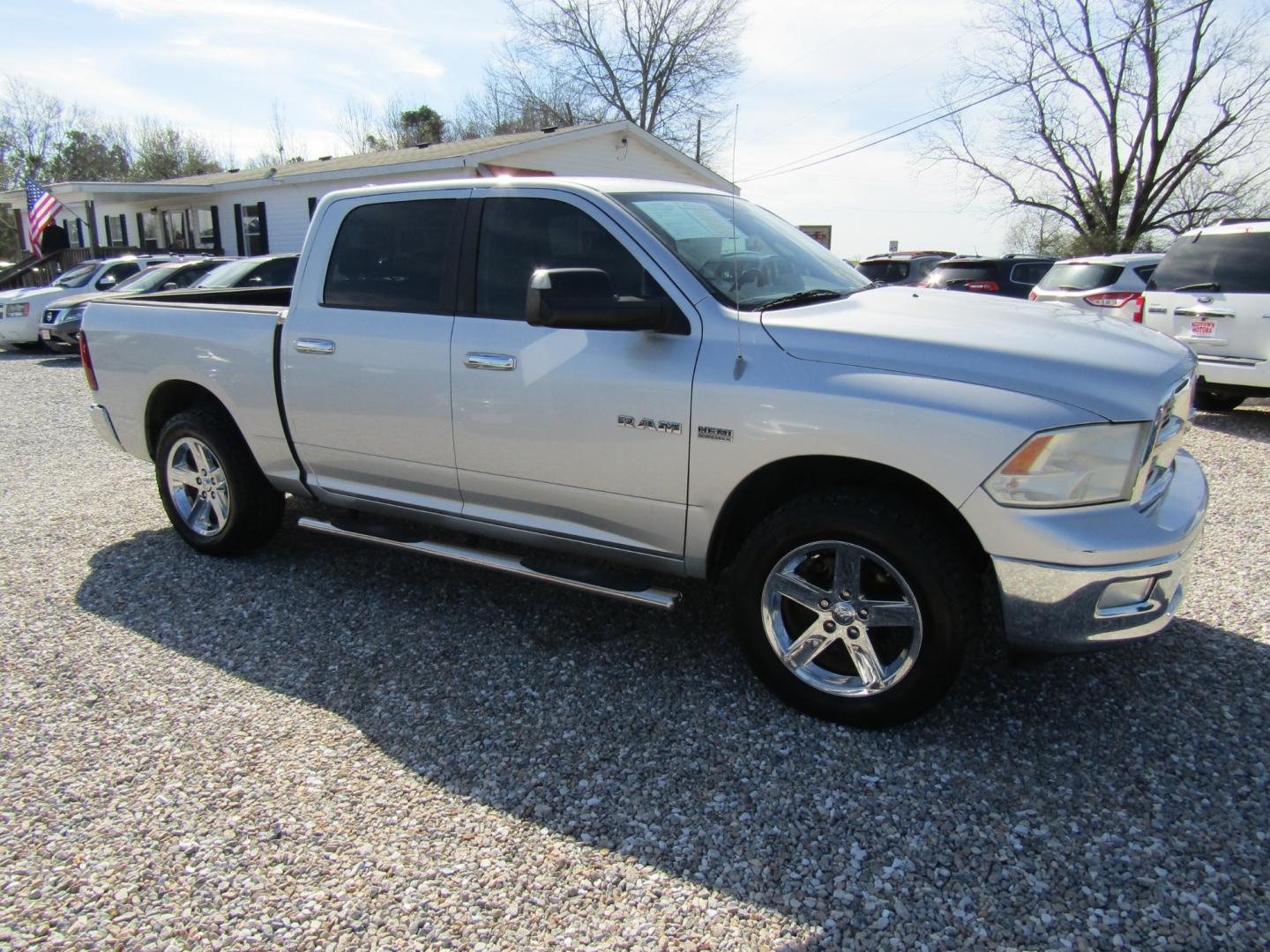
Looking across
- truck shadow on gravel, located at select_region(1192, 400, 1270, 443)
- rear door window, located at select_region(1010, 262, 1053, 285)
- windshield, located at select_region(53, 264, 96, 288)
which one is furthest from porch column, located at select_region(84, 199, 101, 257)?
truck shadow on gravel, located at select_region(1192, 400, 1270, 443)

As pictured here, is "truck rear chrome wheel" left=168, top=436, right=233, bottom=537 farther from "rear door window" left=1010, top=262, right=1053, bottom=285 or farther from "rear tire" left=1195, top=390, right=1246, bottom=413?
"rear door window" left=1010, top=262, right=1053, bottom=285

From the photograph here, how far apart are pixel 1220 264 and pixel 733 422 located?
22.8ft

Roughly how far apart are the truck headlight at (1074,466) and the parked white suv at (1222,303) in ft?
19.8

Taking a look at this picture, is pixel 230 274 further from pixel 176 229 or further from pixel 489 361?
pixel 176 229

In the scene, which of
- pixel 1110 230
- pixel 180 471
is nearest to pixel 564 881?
pixel 180 471

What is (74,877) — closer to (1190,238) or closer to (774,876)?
(774,876)

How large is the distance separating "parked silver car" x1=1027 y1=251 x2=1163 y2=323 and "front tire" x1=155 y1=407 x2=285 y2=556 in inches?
347

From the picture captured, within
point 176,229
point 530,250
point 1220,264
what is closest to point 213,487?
point 530,250

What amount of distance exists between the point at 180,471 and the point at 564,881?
361 centimetres

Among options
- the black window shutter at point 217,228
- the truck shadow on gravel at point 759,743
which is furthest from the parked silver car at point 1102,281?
the black window shutter at point 217,228

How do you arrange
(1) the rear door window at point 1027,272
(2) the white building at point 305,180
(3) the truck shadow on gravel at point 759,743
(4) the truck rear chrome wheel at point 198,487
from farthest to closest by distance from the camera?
(2) the white building at point 305,180 < (1) the rear door window at point 1027,272 < (4) the truck rear chrome wheel at point 198,487 < (3) the truck shadow on gravel at point 759,743

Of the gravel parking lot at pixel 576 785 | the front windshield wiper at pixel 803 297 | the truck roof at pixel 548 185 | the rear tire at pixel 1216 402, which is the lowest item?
the gravel parking lot at pixel 576 785

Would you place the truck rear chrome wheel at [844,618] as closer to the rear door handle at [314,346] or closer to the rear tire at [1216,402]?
the rear door handle at [314,346]

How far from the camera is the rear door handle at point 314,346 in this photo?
4016 mm
